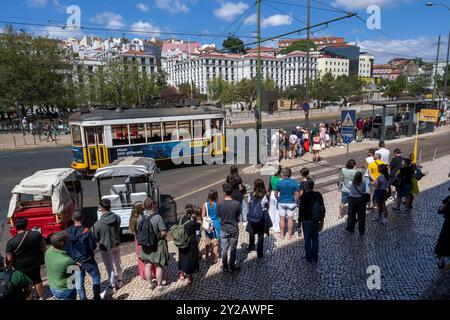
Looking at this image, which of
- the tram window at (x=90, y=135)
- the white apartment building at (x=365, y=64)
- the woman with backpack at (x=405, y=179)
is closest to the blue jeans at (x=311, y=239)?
the woman with backpack at (x=405, y=179)

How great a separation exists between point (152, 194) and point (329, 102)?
9316 cm

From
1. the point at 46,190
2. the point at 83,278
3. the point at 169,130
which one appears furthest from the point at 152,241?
the point at 169,130

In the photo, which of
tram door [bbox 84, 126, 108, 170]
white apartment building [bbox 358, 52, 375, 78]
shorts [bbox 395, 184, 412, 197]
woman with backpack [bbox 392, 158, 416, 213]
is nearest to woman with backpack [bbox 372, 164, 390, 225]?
woman with backpack [bbox 392, 158, 416, 213]

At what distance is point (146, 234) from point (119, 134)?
11.0 metres

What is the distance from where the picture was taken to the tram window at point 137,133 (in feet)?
51.3

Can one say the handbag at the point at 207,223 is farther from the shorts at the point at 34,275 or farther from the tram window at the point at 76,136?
the tram window at the point at 76,136

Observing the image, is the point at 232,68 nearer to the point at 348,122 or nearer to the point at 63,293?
the point at 348,122

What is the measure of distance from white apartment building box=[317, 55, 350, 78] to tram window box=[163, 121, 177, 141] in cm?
14764

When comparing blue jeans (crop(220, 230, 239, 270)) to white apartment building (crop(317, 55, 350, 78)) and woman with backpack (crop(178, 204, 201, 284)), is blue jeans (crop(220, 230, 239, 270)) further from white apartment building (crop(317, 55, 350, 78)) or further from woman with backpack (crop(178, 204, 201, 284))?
white apartment building (crop(317, 55, 350, 78))

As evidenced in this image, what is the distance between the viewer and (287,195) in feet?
24.0

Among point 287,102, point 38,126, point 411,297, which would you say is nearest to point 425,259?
point 411,297

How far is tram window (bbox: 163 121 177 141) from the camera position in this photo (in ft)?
53.4

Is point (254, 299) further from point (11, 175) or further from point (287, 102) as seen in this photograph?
point (287, 102)

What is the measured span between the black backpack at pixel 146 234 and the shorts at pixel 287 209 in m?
3.17
